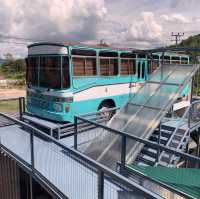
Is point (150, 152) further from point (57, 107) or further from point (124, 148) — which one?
point (57, 107)

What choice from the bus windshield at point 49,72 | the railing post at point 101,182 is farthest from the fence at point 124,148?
the bus windshield at point 49,72

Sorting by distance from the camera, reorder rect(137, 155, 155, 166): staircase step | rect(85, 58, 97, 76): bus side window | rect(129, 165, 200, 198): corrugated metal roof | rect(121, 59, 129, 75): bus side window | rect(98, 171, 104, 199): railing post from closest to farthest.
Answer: rect(98, 171, 104, 199): railing post < rect(129, 165, 200, 198): corrugated metal roof < rect(137, 155, 155, 166): staircase step < rect(85, 58, 97, 76): bus side window < rect(121, 59, 129, 75): bus side window

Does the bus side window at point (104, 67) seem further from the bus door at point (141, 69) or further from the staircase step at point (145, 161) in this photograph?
the staircase step at point (145, 161)

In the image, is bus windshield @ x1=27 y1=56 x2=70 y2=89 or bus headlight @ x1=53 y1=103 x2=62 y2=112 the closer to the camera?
bus windshield @ x1=27 y1=56 x2=70 y2=89

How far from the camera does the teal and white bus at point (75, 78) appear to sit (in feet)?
24.4

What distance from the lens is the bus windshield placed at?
7359 mm

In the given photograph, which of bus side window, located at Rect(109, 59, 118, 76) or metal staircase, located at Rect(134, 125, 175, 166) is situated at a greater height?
bus side window, located at Rect(109, 59, 118, 76)

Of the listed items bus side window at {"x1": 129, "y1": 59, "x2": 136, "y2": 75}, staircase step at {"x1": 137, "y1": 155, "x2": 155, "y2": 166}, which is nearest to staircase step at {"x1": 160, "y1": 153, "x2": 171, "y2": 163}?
staircase step at {"x1": 137, "y1": 155, "x2": 155, "y2": 166}

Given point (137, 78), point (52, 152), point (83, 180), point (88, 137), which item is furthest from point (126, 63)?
point (83, 180)

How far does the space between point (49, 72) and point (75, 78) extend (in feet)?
3.02

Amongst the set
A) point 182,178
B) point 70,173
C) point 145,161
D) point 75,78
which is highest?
point 75,78

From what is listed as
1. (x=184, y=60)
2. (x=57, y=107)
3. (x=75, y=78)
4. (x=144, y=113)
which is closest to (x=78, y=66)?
(x=75, y=78)

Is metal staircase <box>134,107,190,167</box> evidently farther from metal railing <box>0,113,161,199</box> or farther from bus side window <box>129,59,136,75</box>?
bus side window <box>129,59,136,75</box>

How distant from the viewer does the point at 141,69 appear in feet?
33.8
